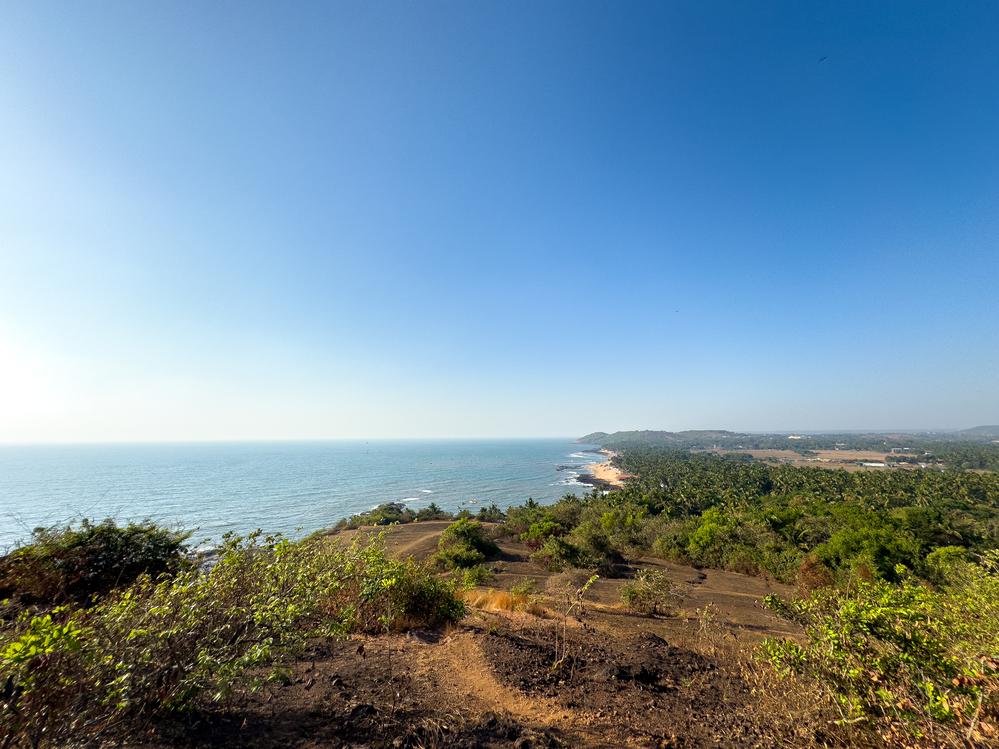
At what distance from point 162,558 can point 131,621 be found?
6.14 metres

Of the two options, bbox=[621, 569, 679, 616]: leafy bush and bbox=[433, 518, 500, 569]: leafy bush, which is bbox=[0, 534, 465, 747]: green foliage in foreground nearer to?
bbox=[621, 569, 679, 616]: leafy bush

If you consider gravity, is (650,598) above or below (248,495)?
above

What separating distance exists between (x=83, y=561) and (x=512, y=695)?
879 centimetres

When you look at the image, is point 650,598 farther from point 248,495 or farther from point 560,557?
point 248,495

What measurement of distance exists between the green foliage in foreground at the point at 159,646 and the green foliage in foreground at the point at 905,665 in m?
5.78

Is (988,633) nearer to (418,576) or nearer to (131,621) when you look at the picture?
(418,576)

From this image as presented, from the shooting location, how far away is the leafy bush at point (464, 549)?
906 inches

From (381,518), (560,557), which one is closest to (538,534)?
(560,557)

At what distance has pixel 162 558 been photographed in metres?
8.41

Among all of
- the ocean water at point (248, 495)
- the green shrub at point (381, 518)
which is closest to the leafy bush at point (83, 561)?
the ocean water at point (248, 495)

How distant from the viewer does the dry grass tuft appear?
31.8 feet

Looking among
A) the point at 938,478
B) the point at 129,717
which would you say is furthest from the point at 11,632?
the point at 938,478

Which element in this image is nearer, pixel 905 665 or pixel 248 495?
pixel 905 665

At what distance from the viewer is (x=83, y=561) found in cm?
746
